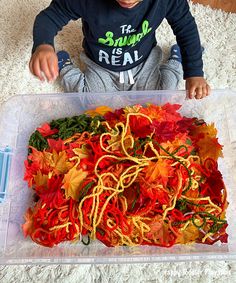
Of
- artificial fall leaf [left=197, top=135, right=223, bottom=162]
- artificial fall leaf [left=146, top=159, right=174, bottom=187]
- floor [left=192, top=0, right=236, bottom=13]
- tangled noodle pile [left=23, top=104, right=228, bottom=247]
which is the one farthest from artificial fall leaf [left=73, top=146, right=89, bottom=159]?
floor [left=192, top=0, right=236, bottom=13]

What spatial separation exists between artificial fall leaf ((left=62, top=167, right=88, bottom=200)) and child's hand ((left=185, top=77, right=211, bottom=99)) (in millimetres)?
285

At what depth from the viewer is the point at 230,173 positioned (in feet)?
2.65

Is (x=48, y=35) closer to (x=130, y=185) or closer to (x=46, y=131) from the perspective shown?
(x=46, y=131)

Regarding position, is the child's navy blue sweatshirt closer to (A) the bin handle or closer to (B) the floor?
(A) the bin handle

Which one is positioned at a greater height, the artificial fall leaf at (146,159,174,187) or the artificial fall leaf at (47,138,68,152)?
the artificial fall leaf at (47,138,68,152)

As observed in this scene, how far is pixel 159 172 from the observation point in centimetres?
70

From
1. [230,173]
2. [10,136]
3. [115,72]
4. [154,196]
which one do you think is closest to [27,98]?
[10,136]

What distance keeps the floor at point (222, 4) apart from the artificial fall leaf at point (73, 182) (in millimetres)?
676

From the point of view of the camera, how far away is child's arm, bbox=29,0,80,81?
699 millimetres

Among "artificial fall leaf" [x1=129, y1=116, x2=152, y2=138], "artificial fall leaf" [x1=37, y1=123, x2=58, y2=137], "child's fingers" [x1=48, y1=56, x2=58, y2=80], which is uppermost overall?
"child's fingers" [x1=48, y1=56, x2=58, y2=80]

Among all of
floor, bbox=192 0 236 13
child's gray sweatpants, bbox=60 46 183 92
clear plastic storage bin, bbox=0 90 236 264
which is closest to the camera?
clear plastic storage bin, bbox=0 90 236 264

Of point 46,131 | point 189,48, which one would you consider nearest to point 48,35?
point 46,131

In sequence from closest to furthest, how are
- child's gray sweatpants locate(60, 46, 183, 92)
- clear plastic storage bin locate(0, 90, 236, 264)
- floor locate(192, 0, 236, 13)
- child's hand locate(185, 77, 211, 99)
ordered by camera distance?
clear plastic storage bin locate(0, 90, 236, 264), child's hand locate(185, 77, 211, 99), child's gray sweatpants locate(60, 46, 183, 92), floor locate(192, 0, 236, 13)

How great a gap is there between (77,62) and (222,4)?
461 mm
